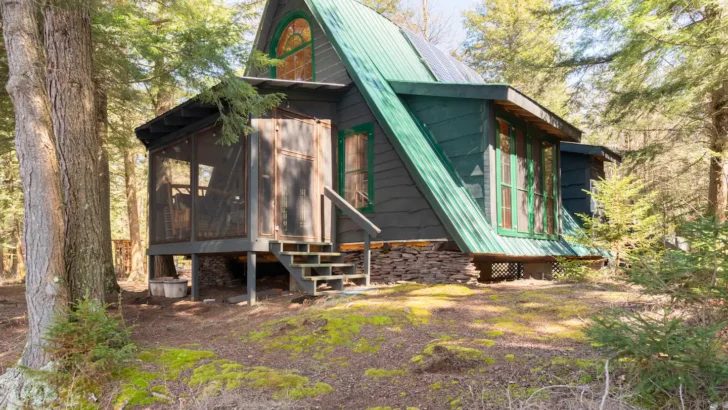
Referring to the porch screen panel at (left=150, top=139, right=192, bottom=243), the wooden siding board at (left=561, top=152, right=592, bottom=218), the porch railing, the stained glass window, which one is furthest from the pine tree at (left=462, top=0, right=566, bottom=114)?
the porch screen panel at (left=150, top=139, right=192, bottom=243)

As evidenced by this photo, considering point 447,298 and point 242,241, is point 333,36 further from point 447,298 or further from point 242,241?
point 447,298

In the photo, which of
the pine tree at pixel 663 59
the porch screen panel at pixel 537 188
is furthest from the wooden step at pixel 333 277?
the pine tree at pixel 663 59

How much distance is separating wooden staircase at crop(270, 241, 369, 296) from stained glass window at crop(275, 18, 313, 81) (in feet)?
13.9

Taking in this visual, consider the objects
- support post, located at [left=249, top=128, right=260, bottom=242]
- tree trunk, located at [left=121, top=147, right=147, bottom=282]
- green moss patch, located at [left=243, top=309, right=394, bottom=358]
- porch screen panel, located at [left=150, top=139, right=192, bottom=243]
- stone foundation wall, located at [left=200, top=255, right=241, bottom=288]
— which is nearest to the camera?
green moss patch, located at [left=243, top=309, right=394, bottom=358]

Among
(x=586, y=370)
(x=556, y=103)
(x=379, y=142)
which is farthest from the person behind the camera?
(x=556, y=103)

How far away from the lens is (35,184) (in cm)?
490

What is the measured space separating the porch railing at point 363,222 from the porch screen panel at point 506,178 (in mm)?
2407

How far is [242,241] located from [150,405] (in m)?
4.04

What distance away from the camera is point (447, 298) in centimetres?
668

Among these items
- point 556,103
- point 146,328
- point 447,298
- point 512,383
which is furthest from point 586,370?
point 556,103

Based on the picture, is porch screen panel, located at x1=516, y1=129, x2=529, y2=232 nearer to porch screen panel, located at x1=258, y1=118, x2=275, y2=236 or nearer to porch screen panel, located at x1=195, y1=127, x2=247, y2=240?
porch screen panel, located at x1=258, y1=118, x2=275, y2=236

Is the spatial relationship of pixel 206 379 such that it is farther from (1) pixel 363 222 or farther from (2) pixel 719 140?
(2) pixel 719 140

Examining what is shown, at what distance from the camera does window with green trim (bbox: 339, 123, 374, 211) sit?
9.11 meters

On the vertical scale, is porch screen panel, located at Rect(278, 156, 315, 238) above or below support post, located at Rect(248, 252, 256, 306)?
above
